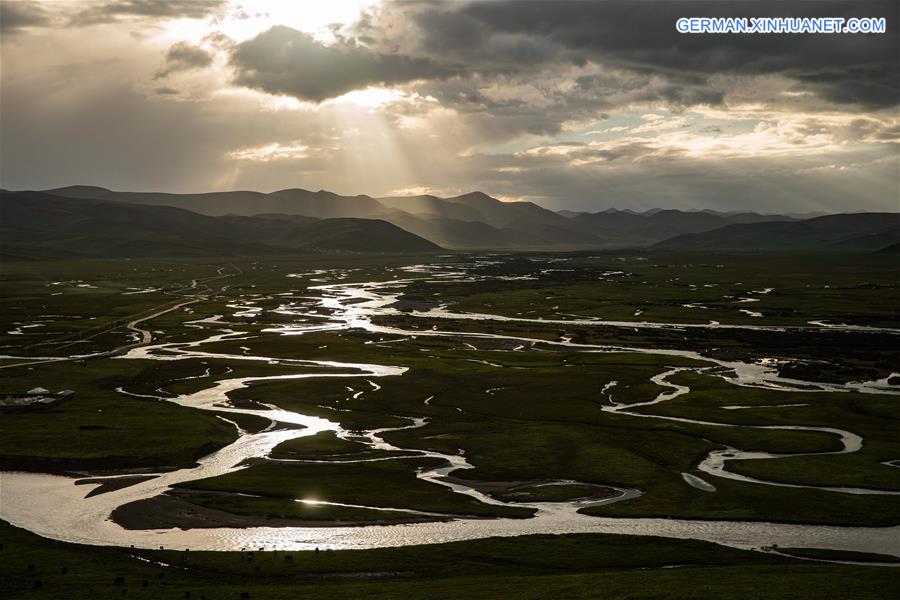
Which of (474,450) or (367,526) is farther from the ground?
(474,450)

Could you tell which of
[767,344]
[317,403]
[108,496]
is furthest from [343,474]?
[767,344]

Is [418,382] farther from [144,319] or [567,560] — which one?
[144,319]

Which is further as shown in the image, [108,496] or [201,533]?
[108,496]

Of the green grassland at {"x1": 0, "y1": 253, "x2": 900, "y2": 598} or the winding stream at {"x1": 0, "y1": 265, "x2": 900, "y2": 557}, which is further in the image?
the winding stream at {"x1": 0, "y1": 265, "x2": 900, "y2": 557}

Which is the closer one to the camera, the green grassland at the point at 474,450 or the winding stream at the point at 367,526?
the green grassland at the point at 474,450

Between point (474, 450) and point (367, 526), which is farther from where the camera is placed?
point (474, 450)

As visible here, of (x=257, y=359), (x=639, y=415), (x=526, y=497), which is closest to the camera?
(x=526, y=497)

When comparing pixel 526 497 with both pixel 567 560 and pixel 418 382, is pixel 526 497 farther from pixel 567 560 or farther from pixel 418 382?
pixel 418 382

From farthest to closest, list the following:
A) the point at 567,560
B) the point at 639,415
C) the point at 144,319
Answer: the point at 144,319 → the point at 639,415 → the point at 567,560

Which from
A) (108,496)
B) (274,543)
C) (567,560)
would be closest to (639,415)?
(567,560)
